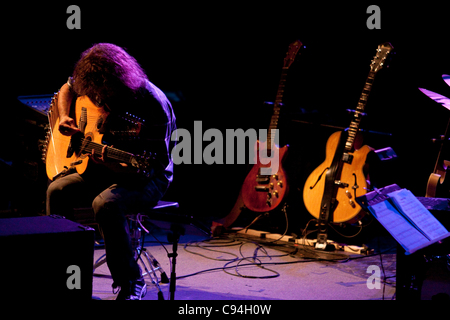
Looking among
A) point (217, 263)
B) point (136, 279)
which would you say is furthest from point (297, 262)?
point (136, 279)

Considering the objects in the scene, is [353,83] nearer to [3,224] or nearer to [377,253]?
[377,253]

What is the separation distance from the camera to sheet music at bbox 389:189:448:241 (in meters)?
2.54

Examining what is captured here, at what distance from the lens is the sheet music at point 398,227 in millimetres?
2477

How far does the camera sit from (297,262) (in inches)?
178

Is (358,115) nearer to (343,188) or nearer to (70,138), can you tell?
(343,188)

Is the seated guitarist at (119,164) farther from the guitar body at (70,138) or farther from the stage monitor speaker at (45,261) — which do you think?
the stage monitor speaker at (45,261)

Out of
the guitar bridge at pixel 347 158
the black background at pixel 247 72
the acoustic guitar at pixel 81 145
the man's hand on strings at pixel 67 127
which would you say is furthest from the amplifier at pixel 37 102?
the guitar bridge at pixel 347 158

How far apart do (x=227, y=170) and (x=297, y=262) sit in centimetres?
228

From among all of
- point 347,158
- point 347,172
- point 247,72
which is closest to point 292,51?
point 247,72

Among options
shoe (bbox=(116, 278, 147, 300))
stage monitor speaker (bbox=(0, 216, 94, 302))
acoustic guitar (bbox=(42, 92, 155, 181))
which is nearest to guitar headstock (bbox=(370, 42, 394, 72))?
acoustic guitar (bbox=(42, 92, 155, 181))

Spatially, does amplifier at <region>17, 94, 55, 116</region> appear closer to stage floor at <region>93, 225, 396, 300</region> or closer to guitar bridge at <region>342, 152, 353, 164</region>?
stage floor at <region>93, 225, 396, 300</region>

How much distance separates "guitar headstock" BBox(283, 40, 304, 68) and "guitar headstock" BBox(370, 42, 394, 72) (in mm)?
923

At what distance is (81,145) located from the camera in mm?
3387

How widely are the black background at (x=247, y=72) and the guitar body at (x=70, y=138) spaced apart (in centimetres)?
65
